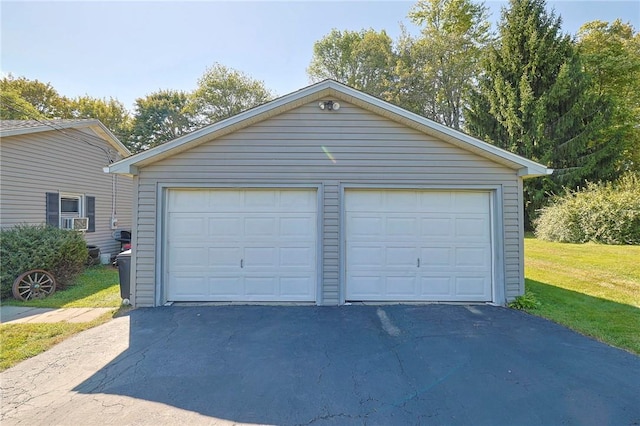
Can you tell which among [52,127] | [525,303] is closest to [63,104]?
[52,127]

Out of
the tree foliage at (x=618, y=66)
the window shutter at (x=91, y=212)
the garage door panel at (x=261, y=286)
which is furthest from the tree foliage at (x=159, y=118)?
the tree foliage at (x=618, y=66)

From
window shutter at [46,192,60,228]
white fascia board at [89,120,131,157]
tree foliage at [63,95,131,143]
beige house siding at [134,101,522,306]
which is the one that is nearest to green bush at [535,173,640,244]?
beige house siding at [134,101,522,306]

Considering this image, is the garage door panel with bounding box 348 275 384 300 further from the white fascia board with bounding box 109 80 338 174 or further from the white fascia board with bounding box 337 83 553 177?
the white fascia board with bounding box 109 80 338 174

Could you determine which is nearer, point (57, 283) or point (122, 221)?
point (57, 283)

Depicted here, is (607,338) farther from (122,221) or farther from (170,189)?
(122,221)

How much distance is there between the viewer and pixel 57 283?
683 centimetres

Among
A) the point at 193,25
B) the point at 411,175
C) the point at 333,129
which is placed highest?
the point at 193,25

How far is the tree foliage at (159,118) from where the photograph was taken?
1025 inches

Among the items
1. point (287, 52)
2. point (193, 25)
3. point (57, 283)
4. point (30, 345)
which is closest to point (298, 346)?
point (30, 345)

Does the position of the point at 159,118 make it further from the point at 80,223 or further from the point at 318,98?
the point at 318,98

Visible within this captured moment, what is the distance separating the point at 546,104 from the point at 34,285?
21.7m

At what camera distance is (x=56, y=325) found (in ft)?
15.1

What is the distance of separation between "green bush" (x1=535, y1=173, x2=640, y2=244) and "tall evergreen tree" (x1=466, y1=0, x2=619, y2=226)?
3078 millimetres

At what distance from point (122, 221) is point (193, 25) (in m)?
8.38
